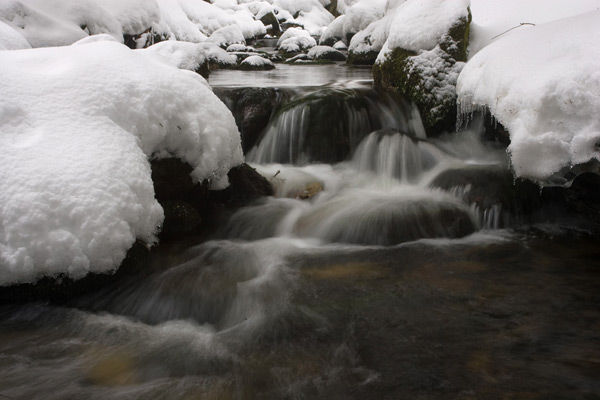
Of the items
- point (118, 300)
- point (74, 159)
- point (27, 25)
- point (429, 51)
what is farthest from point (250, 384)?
point (27, 25)

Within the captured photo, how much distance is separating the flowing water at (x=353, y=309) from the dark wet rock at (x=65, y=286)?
78 millimetres

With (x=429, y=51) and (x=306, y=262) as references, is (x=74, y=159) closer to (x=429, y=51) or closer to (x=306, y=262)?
(x=306, y=262)

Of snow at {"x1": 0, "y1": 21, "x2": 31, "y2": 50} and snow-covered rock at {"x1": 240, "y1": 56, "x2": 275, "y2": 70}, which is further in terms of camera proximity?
snow-covered rock at {"x1": 240, "y1": 56, "x2": 275, "y2": 70}

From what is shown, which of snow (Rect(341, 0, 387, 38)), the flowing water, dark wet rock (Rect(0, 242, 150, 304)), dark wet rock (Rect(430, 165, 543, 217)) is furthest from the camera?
snow (Rect(341, 0, 387, 38))

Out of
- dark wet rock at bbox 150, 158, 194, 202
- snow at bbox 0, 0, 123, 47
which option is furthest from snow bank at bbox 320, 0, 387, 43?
dark wet rock at bbox 150, 158, 194, 202

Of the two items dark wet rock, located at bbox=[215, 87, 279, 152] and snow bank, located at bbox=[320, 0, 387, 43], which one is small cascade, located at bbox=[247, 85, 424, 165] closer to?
dark wet rock, located at bbox=[215, 87, 279, 152]

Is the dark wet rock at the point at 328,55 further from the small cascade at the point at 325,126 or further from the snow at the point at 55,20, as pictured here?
the small cascade at the point at 325,126

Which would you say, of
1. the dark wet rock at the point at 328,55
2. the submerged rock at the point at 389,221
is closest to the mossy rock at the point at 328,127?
the submerged rock at the point at 389,221

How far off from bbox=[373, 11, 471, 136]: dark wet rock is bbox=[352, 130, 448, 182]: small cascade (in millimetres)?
529

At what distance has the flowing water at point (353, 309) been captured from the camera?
2.35 meters

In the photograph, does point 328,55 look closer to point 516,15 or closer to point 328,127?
point 516,15

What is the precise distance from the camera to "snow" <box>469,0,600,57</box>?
6180 mm

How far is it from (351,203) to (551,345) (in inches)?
106

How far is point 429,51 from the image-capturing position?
6309 millimetres
